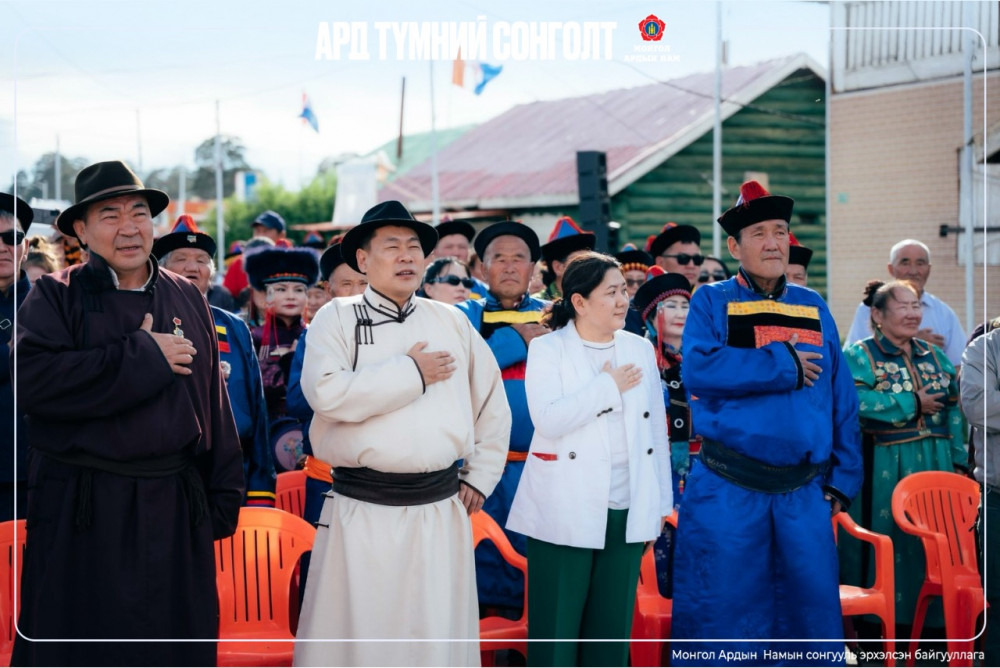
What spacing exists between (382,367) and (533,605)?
1.18m

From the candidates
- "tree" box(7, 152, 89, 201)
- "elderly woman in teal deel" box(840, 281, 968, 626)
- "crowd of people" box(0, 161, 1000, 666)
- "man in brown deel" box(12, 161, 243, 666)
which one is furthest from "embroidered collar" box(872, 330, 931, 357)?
"tree" box(7, 152, 89, 201)

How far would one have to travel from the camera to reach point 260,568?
12.5ft

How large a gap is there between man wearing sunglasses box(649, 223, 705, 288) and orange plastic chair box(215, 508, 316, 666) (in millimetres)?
3524

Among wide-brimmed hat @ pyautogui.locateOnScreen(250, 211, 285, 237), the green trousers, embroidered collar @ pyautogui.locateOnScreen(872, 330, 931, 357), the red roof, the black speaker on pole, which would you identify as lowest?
the green trousers

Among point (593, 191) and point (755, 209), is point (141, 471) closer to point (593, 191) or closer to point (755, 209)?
point (755, 209)

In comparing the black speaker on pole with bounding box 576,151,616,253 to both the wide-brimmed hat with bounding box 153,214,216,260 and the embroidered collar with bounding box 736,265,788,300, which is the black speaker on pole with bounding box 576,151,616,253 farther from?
the embroidered collar with bounding box 736,265,788,300

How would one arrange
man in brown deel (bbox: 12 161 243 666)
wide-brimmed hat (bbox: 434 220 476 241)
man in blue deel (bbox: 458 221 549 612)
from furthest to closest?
1. wide-brimmed hat (bbox: 434 220 476 241)
2. man in blue deel (bbox: 458 221 549 612)
3. man in brown deel (bbox: 12 161 243 666)

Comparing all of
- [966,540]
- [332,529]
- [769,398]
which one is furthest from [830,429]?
[332,529]

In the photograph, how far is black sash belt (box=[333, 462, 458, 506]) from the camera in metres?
3.25

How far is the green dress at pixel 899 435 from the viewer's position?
5090 millimetres

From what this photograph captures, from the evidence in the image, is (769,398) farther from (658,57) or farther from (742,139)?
(742,139)

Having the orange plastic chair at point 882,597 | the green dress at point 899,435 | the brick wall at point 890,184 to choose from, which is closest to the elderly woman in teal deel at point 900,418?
the green dress at point 899,435

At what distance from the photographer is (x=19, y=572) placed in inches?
136

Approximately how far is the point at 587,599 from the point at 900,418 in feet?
7.39
